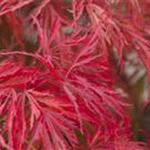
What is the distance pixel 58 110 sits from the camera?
2.66ft

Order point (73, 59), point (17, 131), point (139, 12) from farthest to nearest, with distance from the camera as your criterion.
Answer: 1. point (139, 12)
2. point (73, 59)
3. point (17, 131)

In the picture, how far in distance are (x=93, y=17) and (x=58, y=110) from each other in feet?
0.70

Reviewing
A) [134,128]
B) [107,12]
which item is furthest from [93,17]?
[134,128]

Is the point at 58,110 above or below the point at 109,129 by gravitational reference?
above

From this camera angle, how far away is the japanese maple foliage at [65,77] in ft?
2.56

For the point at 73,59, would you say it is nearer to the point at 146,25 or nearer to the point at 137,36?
the point at 137,36

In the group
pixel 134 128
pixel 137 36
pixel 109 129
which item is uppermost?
pixel 137 36

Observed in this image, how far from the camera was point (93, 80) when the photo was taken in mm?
955

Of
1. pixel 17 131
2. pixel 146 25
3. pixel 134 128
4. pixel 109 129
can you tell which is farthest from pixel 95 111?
pixel 134 128

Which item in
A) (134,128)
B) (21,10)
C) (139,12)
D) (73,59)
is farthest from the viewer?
(134,128)

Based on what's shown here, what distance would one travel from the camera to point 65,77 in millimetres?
850

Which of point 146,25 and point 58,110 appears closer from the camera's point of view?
point 58,110

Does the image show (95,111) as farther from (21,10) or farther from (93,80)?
(21,10)

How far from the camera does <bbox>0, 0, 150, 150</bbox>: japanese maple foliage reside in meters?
0.78
